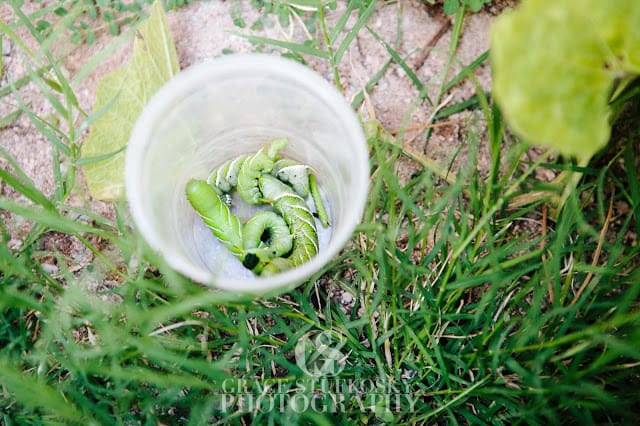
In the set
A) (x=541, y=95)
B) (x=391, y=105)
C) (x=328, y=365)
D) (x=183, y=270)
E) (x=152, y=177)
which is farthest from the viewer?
(x=391, y=105)

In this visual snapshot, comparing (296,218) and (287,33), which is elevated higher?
(287,33)

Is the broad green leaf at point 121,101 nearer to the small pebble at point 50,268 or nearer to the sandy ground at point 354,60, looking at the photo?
the sandy ground at point 354,60

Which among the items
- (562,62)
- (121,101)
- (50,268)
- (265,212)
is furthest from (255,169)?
(562,62)

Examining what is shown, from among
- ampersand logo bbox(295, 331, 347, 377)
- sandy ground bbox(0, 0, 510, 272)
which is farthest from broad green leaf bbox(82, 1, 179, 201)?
ampersand logo bbox(295, 331, 347, 377)

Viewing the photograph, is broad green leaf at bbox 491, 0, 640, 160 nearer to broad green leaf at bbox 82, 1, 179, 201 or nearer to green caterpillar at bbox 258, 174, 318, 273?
green caterpillar at bbox 258, 174, 318, 273

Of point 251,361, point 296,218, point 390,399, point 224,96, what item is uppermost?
point 224,96

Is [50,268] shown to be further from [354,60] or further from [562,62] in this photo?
[562,62]

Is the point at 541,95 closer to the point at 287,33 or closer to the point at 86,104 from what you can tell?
the point at 287,33

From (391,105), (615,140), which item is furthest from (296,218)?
(615,140)
